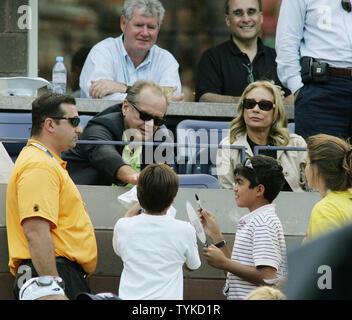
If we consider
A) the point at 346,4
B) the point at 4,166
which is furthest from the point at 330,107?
the point at 4,166

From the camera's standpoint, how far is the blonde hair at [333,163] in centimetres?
431

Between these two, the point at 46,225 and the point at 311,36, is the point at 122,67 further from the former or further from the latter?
the point at 46,225

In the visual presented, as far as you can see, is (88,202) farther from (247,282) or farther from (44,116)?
(247,282)

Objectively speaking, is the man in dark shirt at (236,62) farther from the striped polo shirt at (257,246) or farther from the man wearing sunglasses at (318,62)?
the striped polo shirt at (257,246)

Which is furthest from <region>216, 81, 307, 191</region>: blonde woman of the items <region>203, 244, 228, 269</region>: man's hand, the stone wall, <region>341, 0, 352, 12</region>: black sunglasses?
the stone wall

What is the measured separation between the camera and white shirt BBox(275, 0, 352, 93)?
6227 mm

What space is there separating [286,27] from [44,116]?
259cm

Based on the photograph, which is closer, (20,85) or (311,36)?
(311,36)

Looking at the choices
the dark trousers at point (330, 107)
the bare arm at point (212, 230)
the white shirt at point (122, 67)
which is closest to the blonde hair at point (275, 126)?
the dark trousers at point (330, 107)

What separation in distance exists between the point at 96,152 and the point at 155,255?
1.46m

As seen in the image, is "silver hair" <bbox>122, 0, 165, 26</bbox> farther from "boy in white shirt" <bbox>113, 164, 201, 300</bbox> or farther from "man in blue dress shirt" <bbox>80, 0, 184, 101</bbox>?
"boy in white shirt" <bbox>113, 164, 201, 300</bbox>

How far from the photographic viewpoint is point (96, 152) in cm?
536

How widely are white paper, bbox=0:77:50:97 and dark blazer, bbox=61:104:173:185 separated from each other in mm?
1903

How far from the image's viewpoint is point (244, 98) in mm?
5840
